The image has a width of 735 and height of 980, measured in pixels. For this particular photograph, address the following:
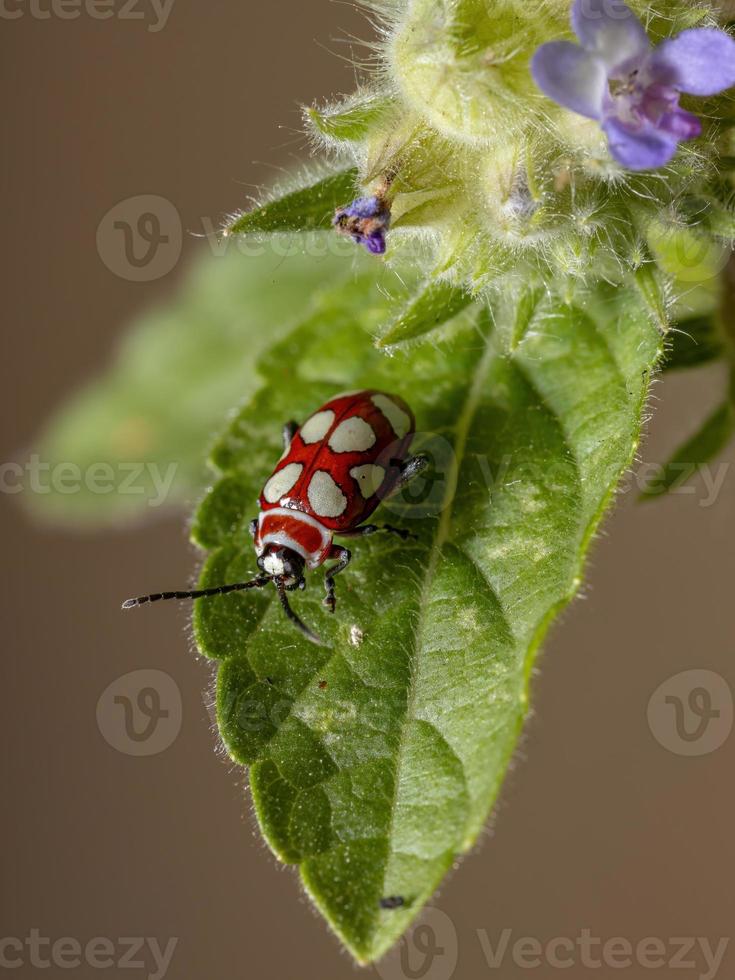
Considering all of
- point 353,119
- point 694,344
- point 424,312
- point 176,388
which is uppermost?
point 176,388

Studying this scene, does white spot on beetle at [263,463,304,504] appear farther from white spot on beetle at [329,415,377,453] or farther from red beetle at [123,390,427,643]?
white spot on beetle at [329,415,377,453]

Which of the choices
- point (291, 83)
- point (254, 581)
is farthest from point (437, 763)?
point (291, 83)

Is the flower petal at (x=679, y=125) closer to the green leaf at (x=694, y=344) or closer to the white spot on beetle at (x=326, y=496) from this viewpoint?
the green leaf at (x=694, y=344)

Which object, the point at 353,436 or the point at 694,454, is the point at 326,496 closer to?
the point at 353,436

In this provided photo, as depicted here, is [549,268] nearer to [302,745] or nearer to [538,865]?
[302,745]

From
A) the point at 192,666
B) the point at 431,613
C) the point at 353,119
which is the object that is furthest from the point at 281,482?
the point at 192,666

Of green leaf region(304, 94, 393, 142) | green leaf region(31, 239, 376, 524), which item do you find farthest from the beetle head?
green leaf region(31, 239, 376, 524)
